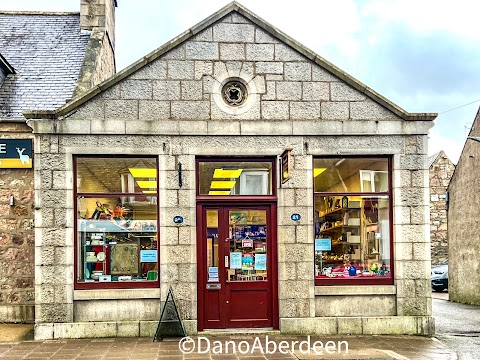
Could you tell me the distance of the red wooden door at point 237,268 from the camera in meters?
11.7

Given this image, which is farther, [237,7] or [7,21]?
[7,21]

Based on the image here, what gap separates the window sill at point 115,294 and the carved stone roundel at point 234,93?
3.88 meters

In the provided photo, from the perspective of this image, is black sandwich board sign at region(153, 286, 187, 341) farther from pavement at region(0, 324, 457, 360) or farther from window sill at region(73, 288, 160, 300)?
window sill at region(73, 288, 160, 300)

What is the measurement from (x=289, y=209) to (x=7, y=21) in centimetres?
1098

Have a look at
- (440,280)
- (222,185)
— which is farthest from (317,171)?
(440,280)

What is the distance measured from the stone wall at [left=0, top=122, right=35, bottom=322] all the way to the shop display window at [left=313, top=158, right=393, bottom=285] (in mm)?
6023

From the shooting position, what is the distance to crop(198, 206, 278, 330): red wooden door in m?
11.7

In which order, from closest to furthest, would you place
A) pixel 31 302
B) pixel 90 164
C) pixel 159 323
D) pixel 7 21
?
pixel 159 323 < pixel 90 164 < pixel 31 302 < pixel 7 21

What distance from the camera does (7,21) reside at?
17734mm

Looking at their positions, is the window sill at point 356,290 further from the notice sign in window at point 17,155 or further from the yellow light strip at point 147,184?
the notice sign in window at point 17,155

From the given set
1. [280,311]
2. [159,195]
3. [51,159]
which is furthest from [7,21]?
[280,311]

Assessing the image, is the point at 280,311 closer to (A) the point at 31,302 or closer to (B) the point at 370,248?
(B) the point at 370,248

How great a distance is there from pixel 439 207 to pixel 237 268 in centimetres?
2772

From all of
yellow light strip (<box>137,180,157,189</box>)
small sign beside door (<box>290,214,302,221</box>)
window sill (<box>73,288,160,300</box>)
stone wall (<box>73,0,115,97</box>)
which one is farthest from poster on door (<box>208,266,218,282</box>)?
stone wall (<box>73,0,115,97</box>)
